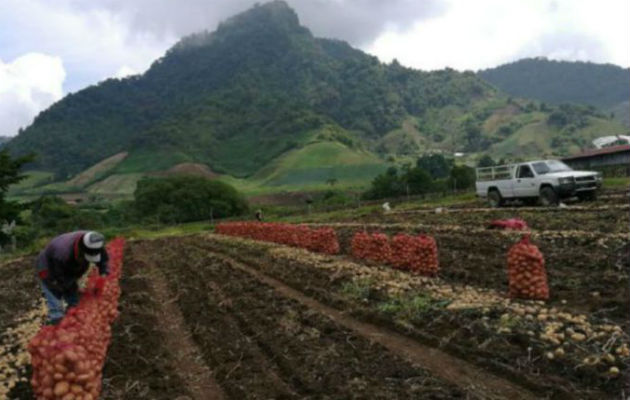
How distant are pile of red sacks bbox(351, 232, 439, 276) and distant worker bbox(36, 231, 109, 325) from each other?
6.38m

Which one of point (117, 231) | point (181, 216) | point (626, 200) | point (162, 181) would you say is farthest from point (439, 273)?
point (162, 181)

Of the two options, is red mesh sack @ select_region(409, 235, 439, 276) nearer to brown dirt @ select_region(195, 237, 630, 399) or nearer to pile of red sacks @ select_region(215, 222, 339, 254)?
brown dirt @ select_region(195, 237, 630, 399)

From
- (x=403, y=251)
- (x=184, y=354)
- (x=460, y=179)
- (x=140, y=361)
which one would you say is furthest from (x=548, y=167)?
(x=460, y=179)

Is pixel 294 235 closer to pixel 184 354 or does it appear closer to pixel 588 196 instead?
pixel 588 196

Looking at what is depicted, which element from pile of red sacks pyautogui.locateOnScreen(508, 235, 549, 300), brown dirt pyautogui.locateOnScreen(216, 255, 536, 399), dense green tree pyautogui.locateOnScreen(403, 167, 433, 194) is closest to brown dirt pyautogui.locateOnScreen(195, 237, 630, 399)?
brown dirt pyautogui.locateOnScreen(216, 255, 536, 399)

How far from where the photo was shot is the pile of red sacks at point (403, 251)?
11.3m

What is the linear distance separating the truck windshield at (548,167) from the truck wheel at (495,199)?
285 cm

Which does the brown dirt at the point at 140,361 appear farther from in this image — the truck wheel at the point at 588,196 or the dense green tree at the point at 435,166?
the dense green tree at the point at 435,166

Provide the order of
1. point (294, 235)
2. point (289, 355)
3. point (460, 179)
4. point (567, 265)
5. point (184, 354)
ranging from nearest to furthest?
point (289, 355) → point (184, 354) → point (567, 265) → point (294, 235) → point (460, 179)

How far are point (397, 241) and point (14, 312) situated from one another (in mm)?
9097

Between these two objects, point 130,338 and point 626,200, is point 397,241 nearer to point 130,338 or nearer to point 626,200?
point 130,338

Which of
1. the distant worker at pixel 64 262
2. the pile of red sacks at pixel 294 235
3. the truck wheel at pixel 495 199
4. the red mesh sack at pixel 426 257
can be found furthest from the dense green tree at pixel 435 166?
the distant worker at pixel 64 262

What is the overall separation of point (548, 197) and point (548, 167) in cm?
131

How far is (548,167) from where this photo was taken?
21719 millimetres
